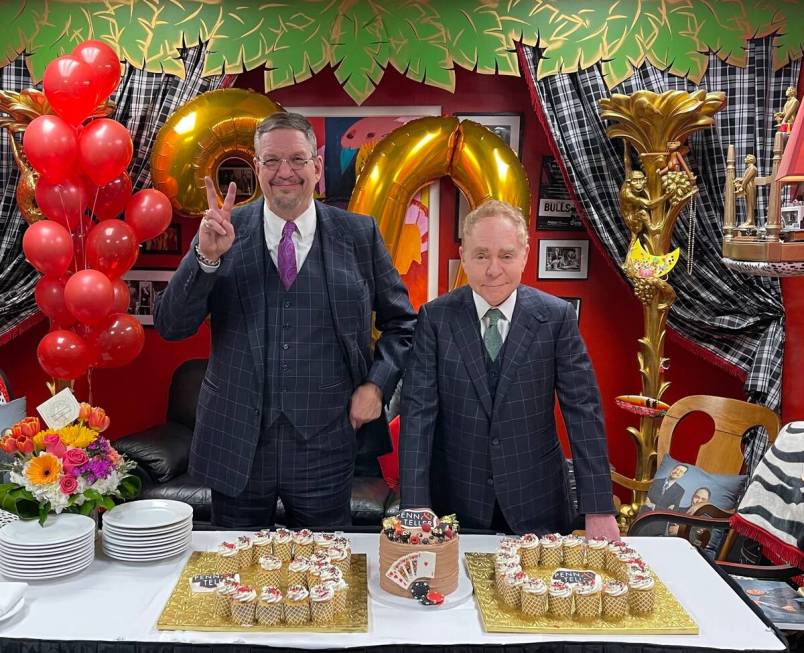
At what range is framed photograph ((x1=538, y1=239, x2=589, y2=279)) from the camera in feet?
13.6

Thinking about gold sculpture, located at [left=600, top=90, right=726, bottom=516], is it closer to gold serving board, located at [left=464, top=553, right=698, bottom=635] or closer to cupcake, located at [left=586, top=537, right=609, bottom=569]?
cupcake, located at [left=586, top=537, right=609, bottom=569]

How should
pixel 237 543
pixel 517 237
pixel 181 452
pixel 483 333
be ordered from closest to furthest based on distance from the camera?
pixel 237 543 < pixel 517 237 < pixel 483 333 < pixel 181 452

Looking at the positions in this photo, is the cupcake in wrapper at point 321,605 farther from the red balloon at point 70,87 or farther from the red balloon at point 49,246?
the red balloon at point 70,87

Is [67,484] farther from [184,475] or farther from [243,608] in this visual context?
[184,475]

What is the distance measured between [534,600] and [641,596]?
224mm

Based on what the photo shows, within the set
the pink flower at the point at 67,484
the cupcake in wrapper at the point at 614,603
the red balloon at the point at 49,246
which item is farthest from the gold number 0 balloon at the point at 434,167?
the cupcake in wrapper at the point at 614,603

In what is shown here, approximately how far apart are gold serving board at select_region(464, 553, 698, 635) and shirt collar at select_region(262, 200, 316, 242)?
103 centimetres

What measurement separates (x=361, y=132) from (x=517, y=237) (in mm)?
2364

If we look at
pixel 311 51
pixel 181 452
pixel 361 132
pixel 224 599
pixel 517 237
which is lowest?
pixel 181 452

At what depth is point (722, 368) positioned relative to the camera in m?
3.89

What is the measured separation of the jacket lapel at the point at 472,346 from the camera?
2.00 metres

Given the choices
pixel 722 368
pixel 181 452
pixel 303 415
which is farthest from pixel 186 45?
pixel 722 368

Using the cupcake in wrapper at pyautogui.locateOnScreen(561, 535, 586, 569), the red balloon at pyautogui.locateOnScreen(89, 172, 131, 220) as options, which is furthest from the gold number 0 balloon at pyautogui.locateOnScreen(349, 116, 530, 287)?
the cupcake in wrapper at pyautogui.locateOnScreen(561, 535, 586, 569)

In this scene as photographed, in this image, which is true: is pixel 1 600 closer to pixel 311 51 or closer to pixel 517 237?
pixel 517 237
